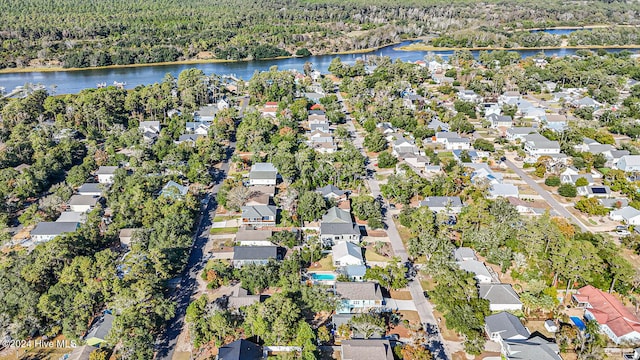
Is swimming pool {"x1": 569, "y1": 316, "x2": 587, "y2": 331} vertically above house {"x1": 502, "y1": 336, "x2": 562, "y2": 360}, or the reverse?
house {"x1": 502, "y1": 336, "x2": 562, "y2": 360}

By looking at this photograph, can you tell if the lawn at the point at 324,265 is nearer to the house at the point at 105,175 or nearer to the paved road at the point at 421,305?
the paved road at the point at 421,305

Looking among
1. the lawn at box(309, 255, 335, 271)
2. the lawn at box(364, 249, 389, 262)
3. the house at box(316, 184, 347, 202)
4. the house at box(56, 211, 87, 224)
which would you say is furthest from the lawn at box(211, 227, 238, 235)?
the lawn at box(364, 249, 389, 262)

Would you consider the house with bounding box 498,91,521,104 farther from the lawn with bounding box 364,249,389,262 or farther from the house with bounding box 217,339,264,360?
the house with bounding box 217,339,264,360

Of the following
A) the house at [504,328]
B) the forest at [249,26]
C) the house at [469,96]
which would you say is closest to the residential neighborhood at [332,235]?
the house at [504,328]

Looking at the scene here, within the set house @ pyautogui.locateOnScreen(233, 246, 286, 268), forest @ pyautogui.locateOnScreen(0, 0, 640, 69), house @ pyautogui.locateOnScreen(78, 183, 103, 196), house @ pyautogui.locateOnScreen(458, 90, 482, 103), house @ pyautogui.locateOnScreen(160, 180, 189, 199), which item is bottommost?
house @ pyautogui.locateOnScreen(233, 246, 286, 268)

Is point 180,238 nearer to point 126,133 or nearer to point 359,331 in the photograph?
point 359,331

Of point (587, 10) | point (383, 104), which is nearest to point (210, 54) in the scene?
point (383, 104)
